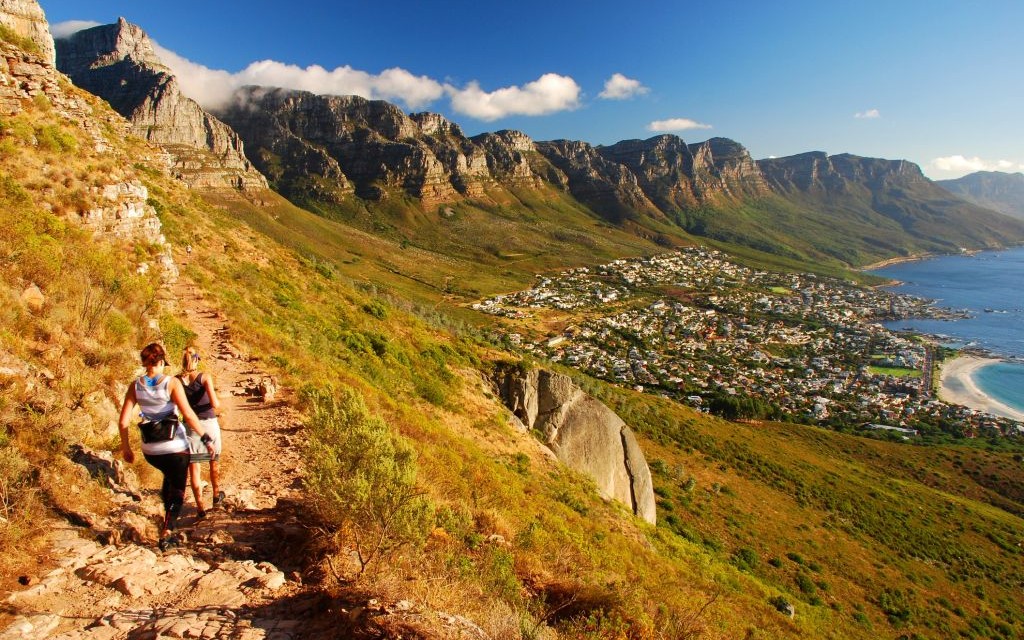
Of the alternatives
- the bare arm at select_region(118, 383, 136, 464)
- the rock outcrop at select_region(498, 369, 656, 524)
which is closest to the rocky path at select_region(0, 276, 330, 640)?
the bare arm at select_region(118, 383, 136, 464)

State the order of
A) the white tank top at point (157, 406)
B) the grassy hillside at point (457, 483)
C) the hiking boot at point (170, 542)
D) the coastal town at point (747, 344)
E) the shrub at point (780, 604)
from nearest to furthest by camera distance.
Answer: the hiking boot at point (170, 542) < the white tank top at point (157, 406) < the grassy hillside at point (457, 483) < the shrub at point (780, 604) < the coastal town at point (747, 344)

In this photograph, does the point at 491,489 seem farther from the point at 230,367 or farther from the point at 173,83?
the point at 173,83

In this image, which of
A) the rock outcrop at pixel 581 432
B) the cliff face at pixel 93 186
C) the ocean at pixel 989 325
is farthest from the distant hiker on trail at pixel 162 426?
the ocean at pixel 989 325

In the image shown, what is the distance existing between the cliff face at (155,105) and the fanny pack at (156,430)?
548 feet

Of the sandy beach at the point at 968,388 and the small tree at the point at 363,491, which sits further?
the sandy beach at the point at 968,388

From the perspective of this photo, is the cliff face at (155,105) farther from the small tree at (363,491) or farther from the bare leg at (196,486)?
the small tree at (363,491)

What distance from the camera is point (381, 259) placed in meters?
131

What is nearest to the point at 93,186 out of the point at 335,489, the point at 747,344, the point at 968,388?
the point at 335,489

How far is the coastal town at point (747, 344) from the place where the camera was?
246 ft

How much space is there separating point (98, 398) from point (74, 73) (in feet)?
840

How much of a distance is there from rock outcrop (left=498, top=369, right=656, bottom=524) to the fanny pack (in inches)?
637

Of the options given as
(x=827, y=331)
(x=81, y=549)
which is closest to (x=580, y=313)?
(x=827, y=331)

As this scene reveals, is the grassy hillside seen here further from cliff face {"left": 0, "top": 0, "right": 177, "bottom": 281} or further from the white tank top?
the white tank top

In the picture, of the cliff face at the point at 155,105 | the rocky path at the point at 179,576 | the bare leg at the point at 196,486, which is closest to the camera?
the rocky path at the point at 179,576
